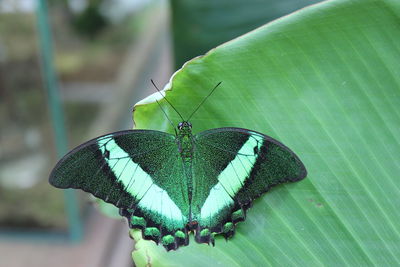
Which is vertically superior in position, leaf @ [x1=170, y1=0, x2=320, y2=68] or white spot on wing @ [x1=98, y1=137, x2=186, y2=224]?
leaf @ [x1=170, y1=0, x2=320, y2=68]

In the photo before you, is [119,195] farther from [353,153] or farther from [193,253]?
[353,153]

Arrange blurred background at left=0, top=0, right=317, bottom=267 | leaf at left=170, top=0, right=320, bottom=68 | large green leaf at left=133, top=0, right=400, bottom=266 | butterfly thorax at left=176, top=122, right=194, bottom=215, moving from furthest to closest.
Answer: blurred background at left=0, top=0, right=317, bottom=267 < leaf at left=170, top=0, right=320, bottom=68 < butterfly thorax at left=176, top=122, right=194, bottom=215 < large green leaf at left=133, top=0, right=400, bottom=266

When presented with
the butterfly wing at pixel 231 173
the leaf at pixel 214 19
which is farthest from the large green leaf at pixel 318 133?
the leaf at pixel 214 19

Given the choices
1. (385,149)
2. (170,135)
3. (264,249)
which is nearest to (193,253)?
(264,249)

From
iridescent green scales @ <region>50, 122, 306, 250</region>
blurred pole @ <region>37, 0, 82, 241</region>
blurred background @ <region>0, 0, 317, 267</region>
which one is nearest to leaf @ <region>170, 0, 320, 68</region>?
blurred background @ <region>0, 0, 317, 267</region>

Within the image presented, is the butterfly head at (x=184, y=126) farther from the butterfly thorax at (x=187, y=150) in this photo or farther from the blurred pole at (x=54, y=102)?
the blurred pole at (x=54, y=102)

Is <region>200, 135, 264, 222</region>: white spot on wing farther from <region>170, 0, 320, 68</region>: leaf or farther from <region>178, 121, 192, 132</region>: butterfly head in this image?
<region>170, 0, 320, 68</region>: leaf

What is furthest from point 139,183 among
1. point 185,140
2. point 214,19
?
point 214,19
